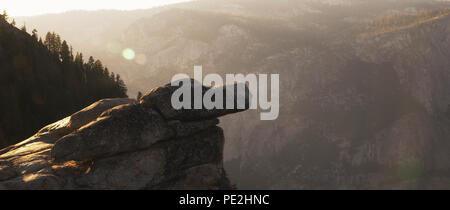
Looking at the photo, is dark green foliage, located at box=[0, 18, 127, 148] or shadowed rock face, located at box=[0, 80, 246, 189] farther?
dark green foliage, located at box=[0, 18, 127, 148]

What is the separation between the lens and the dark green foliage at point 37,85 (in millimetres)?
81438

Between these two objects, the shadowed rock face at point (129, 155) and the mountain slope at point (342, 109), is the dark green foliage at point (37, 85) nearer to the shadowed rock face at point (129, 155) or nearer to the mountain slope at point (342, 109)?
the mountain slope at point (342, 109)

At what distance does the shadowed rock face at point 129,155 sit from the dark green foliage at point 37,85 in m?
63.8

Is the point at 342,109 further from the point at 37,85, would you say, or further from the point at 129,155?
the point at 129,155

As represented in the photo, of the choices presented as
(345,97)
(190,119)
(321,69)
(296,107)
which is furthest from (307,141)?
(190,119)

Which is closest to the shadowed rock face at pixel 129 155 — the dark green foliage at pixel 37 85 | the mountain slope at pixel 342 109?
the dark green foliage at pixel 37 85

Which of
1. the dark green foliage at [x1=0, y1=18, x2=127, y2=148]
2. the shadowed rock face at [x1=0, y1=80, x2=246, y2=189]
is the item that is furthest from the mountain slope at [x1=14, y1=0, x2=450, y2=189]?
the shadowed rock face at [x1=0, y1=80, x2=246, y2=189]

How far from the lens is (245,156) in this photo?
145 meters

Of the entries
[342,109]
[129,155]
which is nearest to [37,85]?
[129,155]

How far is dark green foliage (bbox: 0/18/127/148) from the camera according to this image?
81.4 metres

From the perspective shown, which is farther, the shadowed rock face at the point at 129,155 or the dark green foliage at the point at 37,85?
the dark green foliage at the point at 37,85

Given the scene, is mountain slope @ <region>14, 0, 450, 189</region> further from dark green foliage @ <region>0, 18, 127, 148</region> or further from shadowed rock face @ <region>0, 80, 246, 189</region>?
shadowed rock face @ <region>0, 80, 246, 189</region>

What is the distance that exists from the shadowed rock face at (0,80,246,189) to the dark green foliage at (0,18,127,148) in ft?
209

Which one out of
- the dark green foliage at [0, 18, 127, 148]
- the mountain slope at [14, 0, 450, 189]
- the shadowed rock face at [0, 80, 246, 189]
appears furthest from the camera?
the mountain slope at [14, 0, 450, 189]
